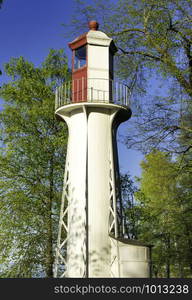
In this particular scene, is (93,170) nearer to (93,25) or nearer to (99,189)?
(99,189)

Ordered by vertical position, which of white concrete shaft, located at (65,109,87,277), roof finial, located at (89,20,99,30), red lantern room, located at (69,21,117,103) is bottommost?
white concrete shaft, located at (65,109,87,277)

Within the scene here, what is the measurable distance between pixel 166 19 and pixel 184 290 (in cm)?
950

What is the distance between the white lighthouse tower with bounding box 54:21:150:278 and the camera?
1573 centimetres

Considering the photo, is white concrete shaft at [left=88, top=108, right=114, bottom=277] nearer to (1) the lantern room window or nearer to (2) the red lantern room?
(2) the red lantern room

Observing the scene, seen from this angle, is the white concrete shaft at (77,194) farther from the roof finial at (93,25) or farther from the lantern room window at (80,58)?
the roof finial at (93,25)

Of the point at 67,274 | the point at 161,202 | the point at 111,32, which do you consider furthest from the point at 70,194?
the point at 161,202

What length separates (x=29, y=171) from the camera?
22422mm

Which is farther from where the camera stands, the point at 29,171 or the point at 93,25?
the point at 29,171

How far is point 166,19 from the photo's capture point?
1597 centimetres

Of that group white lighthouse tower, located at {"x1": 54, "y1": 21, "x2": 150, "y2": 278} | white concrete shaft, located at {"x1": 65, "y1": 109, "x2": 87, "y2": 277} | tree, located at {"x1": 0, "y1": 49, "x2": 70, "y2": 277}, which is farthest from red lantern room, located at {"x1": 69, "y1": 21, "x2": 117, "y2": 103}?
tree, located at {"x1": 0, "y1": 49, "x2": 70, "y2": 277}

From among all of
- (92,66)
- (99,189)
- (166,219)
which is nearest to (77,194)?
(99,189)

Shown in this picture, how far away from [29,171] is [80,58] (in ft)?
22.7

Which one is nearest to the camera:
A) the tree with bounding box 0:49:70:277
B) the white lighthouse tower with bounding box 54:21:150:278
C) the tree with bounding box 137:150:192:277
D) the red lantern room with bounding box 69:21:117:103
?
the white lighthouse tower with bounding box 54:21:150:278

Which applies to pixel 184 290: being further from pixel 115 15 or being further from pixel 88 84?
pixel 115 15
